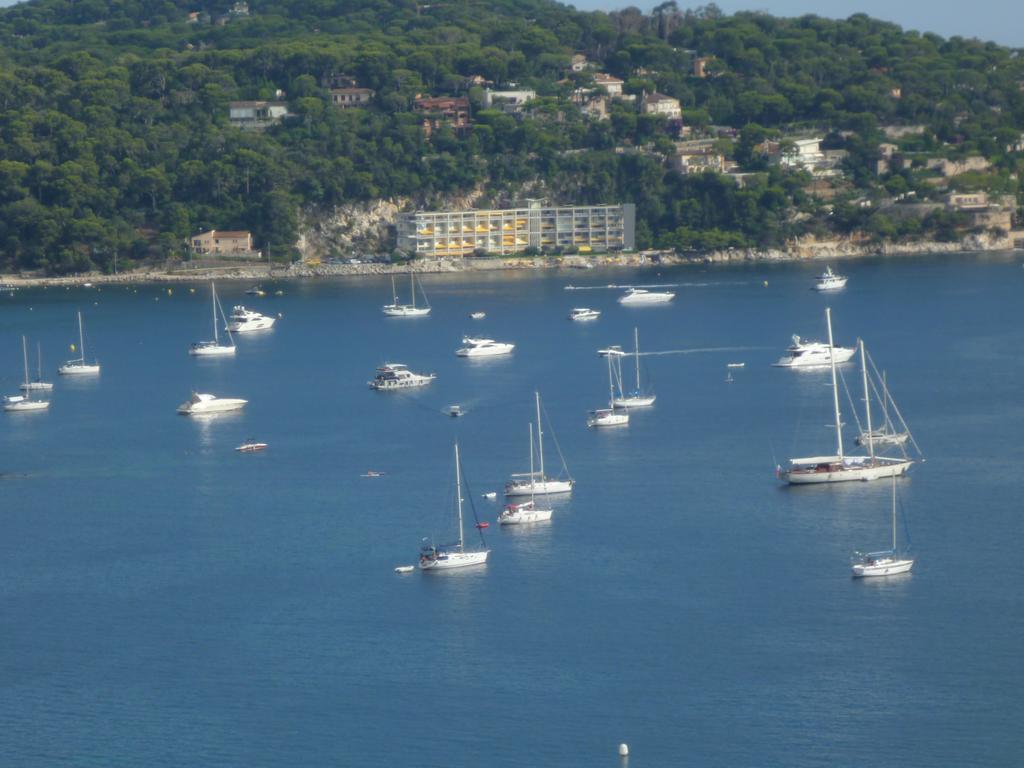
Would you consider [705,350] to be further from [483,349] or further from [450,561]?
[450,561]

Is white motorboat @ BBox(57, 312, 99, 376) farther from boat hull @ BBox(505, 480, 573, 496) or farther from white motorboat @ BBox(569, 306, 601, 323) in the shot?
boat hull @ BBox(505, 480, 573, 496)

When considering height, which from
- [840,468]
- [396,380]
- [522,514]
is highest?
[396,380]

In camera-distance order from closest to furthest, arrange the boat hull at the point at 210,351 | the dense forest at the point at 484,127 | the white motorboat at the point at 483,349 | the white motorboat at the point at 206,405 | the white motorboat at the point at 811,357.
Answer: the white motorboat at the point at 206,405
the white motorboat at the point at 811,357
the white motorboat at the point at 483,349
the boat hull at the point at 210,351
the dense forest at the point at 484,127

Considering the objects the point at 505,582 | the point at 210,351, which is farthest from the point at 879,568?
the point at 210,351

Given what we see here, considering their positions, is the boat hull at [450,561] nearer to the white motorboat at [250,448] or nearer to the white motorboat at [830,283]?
the white motorboat at [250,448]

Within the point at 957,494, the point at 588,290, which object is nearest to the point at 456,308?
the point at 588,290

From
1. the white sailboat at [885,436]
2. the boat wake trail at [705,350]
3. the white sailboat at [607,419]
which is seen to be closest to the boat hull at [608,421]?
the white sailboat at [607,419]

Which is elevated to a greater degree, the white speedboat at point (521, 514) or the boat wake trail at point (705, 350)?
the boat wake trail at point (705, 350)
